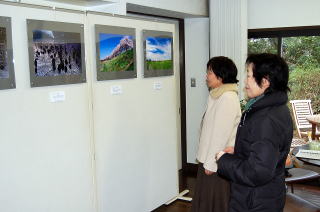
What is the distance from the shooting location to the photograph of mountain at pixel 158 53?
3.01 metres

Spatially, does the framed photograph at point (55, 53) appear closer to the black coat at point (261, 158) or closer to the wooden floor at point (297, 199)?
the black coat at point (261, 158)

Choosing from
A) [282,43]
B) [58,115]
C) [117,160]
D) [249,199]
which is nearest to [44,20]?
[58,115]

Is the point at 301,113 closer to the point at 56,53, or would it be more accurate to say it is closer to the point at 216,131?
the point at 216,131

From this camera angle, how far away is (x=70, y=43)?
2303 mm

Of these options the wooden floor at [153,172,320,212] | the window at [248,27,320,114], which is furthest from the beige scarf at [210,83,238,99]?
the window at [248,27,320,114]

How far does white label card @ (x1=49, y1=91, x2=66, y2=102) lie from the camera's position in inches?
87.1

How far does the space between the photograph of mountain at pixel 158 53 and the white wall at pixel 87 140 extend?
103mm

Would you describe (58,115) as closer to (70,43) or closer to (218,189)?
(70,43)

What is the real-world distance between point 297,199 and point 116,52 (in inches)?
68.5

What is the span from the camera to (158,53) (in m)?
3.14

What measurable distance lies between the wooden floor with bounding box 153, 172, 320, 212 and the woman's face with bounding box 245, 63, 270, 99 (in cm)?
127

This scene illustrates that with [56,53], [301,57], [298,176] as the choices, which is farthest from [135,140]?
[301,57]

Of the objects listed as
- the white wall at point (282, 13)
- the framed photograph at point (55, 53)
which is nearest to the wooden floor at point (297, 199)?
the framed photograph at point (55, 53)

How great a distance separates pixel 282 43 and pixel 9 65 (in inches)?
134
